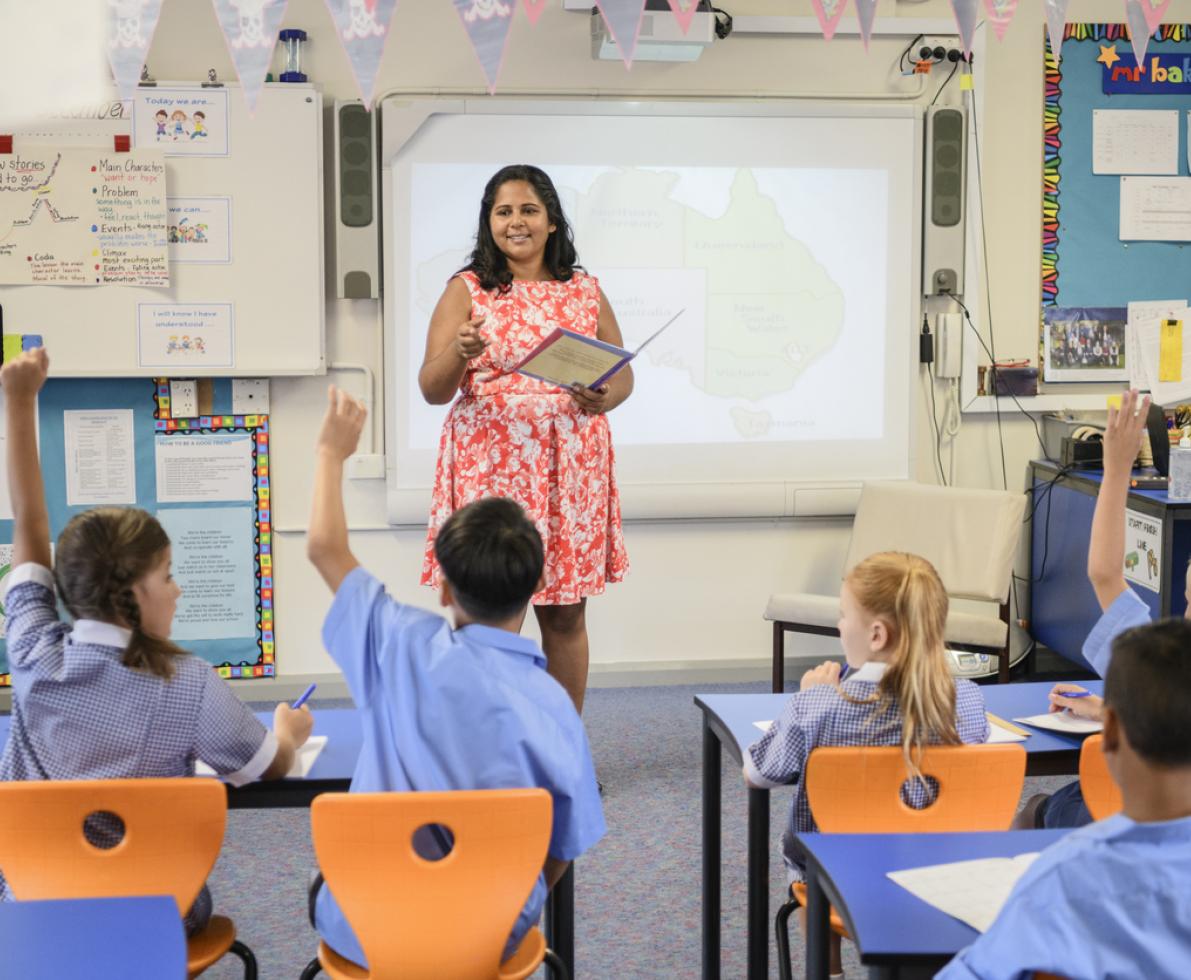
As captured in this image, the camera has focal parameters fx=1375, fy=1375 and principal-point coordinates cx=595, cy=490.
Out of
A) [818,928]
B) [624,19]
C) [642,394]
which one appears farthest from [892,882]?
[642,394]

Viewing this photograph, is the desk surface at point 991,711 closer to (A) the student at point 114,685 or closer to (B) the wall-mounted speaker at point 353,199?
(A) the student at point 114,685

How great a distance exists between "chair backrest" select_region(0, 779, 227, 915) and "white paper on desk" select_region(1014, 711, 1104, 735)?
1.31 meters

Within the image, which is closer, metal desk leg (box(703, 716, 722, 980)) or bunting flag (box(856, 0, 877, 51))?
metal desk leg (box(703, 716, 722, 980))

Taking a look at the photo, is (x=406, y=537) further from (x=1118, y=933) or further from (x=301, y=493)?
(x=1118, y=933)

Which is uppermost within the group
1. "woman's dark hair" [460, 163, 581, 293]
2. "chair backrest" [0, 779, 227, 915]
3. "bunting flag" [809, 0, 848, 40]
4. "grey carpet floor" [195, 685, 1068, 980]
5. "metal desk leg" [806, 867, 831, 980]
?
"bunting flag" [809, 0, 848, 40]

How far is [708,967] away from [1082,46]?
369 cm

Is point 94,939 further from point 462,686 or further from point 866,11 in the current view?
point 866,11

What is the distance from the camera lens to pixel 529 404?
3.40 meters

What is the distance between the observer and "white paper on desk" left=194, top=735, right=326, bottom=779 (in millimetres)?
2002

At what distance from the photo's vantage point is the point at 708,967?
8.44 ft

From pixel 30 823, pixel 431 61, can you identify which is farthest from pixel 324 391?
pixel 30 823

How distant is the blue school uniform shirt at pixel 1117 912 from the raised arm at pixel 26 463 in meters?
1.51

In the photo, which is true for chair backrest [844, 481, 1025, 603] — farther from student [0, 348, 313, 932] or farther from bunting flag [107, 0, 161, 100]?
student [0, 348, 313, 932]

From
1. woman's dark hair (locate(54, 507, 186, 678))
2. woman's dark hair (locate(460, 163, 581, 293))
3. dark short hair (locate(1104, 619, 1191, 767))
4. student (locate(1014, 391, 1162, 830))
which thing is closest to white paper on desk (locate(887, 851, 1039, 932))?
dark short hair (locate(1104, 619, 1191, 767))
